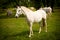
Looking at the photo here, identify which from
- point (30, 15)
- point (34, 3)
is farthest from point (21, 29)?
point (34, 3)

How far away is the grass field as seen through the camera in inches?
57.6

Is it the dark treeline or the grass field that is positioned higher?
the dark treeline

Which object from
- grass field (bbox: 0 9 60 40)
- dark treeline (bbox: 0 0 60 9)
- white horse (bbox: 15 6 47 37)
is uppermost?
dark treeline (bbox: 0 0 60 9)

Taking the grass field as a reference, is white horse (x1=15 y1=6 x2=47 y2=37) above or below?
above

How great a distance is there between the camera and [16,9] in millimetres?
1429

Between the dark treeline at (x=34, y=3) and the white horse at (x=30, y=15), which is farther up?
the dark treeline at (x=34, y=3)

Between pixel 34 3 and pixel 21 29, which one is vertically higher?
pixel 34 3

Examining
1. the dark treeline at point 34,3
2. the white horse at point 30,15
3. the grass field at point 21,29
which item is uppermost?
the dark treeline at point 34,3

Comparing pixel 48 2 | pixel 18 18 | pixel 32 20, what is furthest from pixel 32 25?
pixel 48 2

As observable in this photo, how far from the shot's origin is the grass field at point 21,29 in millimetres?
1464

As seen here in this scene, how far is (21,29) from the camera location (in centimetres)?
149

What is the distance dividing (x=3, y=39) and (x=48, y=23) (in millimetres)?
466

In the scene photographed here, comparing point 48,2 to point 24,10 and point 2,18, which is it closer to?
point 24,10

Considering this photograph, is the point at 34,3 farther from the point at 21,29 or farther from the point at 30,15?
the point at 21,29
